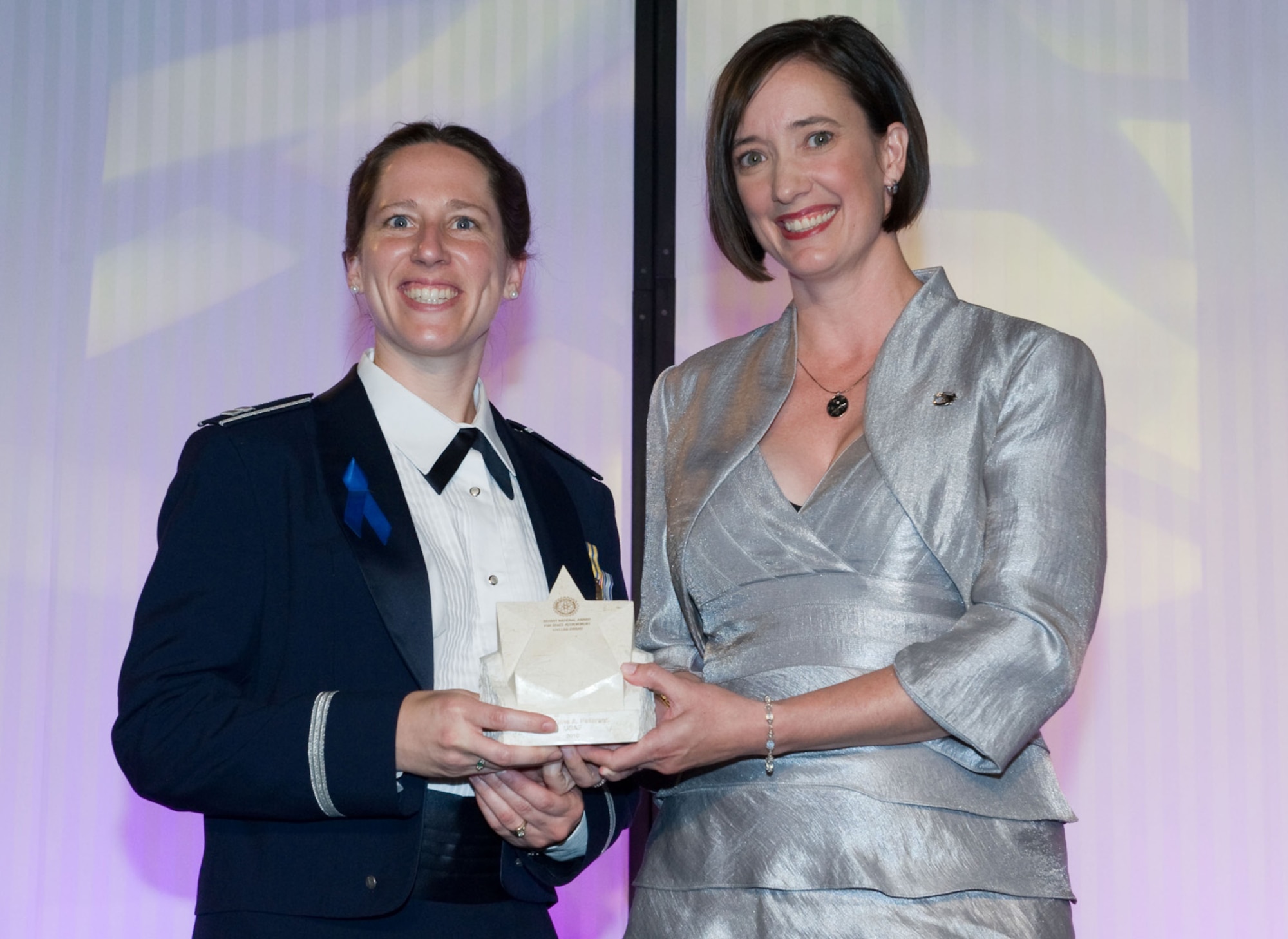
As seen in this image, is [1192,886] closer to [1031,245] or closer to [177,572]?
[1031,245]

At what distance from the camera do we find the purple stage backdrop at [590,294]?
9.90 feet

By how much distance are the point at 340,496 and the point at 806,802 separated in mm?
714

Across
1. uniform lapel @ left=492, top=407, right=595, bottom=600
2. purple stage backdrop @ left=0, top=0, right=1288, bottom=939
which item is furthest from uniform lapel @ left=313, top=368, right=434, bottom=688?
purple stage backdrop @ left=0, top=0, right=1288, bottom=939

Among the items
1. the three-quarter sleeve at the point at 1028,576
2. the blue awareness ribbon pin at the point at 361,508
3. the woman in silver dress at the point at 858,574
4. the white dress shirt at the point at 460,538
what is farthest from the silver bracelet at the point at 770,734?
the blue awareness ribbon pin at the point at 361,508

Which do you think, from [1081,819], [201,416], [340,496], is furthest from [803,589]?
[201,416]

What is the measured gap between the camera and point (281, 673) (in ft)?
6.06

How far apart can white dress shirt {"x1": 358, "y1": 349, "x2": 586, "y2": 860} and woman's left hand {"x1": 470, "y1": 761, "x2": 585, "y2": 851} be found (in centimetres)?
7

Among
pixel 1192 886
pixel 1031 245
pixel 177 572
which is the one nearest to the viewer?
pixel 177 572

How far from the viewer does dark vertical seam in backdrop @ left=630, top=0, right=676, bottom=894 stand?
3.19 meters

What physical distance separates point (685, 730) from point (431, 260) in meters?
0.82

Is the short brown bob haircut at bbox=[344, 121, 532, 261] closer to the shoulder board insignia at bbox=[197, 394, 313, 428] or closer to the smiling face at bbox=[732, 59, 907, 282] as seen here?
the shoulder board insignia at bbox=[197, 394, 313, 428]

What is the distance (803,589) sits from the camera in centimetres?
182

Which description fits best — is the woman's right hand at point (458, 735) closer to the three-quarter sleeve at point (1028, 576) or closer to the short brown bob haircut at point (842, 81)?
the three-quarter sleeve at point (1028, 576)

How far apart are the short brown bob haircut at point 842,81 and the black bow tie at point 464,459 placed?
0.50 meters
